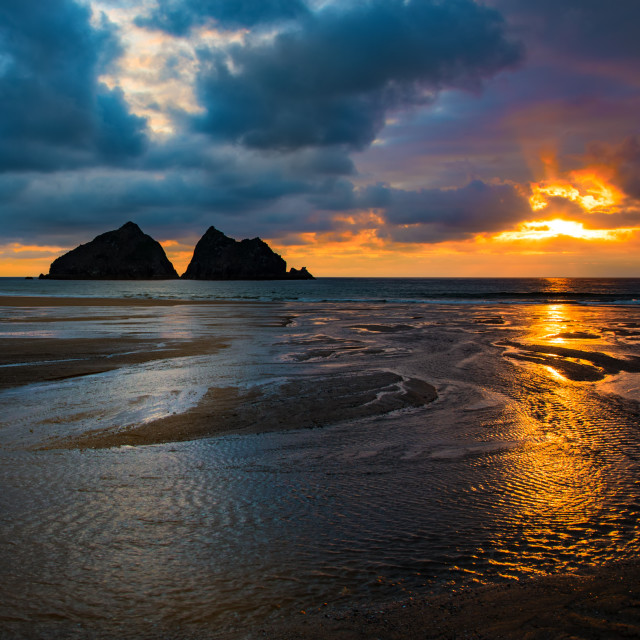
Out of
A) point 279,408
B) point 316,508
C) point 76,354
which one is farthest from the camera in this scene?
point 76,354

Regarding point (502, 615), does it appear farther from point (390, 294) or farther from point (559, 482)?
point (390, 294)

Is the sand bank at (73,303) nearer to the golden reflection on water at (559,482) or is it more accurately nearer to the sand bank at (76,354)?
the sand bank at (76,354)

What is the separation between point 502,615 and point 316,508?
6.61 feet

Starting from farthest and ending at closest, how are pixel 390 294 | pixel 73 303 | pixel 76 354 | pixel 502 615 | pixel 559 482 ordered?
pixel 390 294, pixel 73 303, pixel 76 354, pixel 559 482, pixel 502 615

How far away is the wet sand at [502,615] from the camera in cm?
301

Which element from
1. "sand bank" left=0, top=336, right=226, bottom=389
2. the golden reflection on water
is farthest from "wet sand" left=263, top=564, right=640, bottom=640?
"sand bank" left=0, top=336, right=226, bottom=389

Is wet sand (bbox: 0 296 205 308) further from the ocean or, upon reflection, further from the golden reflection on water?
the golden reflection on water

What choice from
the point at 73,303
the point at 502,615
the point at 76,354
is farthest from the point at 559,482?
the point at 73,303

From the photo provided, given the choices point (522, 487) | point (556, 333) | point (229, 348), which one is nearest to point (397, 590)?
point (522, 487)

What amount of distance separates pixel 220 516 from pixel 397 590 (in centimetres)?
186

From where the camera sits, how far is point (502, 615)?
3.18 metres

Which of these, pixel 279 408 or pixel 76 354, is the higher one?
pixel 76 354

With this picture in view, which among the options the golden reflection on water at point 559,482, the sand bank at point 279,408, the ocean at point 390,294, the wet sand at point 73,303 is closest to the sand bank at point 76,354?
the sand bank at point 279,408

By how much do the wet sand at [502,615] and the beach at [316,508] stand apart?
13mm
